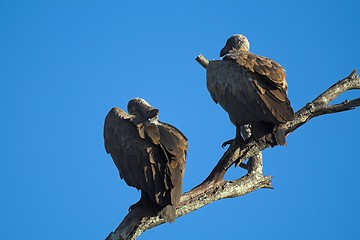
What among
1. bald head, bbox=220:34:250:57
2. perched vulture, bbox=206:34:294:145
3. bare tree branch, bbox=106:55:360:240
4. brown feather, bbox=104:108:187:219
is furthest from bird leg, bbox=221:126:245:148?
bald head, bbox=220:34:250:57

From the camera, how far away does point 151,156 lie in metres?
A: 6.42

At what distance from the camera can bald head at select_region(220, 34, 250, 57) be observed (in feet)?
30.6

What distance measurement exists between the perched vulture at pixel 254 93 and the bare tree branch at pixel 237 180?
260mm

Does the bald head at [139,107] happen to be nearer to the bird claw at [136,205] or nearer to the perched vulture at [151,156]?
the perched vulture at [151,156]

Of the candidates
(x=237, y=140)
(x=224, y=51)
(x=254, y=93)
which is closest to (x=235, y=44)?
(x=224, y=51)

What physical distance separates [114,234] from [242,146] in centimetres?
200

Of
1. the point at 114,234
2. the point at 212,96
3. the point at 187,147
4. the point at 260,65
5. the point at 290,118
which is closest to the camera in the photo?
the point at 114,234

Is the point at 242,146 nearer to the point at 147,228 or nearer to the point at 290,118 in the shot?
the point at 290,118

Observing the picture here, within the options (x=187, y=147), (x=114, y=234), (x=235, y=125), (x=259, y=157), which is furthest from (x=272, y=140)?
(x=114, y=234)

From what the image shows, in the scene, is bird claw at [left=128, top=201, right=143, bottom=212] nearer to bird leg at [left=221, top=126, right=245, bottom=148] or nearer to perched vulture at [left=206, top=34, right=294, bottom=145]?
bird leg at [left=221, top=126, right=245, bottom=148]

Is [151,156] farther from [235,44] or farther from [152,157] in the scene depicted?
[235,44]

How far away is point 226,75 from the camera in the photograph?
8.19m

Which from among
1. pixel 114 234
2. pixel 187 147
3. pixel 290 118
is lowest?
pixel 114 234

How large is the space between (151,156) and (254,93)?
1757mm
